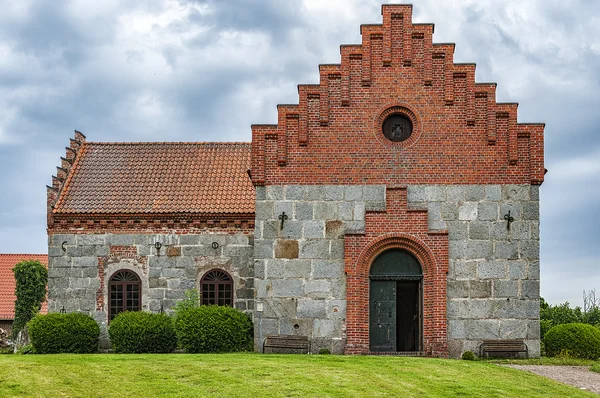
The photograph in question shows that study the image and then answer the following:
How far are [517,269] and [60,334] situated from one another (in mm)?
13846

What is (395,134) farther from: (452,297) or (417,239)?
(452,297)

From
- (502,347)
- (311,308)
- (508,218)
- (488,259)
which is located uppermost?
(508,218)

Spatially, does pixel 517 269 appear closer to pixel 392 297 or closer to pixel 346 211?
pixel 392 297

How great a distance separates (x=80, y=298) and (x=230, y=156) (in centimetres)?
768

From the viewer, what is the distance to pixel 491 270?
77.8ft

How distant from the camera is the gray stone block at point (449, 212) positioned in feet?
78.1

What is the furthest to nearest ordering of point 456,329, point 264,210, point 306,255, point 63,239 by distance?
point 63,239 → point 264,210 → point 306,255 → point 456,329

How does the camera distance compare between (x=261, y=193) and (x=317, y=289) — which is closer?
(x=317, y=289)

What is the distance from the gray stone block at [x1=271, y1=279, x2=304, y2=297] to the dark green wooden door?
2071 mm

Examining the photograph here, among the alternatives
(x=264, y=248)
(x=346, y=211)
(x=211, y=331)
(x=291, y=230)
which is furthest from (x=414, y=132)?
(x=211, y=331)

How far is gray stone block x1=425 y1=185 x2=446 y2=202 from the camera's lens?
23875 mm

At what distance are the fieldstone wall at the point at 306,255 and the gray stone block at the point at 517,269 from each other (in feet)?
13.3

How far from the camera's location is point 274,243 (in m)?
24.0

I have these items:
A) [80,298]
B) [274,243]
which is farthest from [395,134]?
[80,298]
